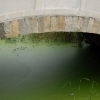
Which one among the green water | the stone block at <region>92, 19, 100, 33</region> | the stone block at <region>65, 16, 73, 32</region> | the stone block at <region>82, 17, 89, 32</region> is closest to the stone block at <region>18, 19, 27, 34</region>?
the stone block at <region>65, 16, 73, 32</region>

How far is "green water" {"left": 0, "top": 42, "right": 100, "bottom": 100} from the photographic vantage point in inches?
179

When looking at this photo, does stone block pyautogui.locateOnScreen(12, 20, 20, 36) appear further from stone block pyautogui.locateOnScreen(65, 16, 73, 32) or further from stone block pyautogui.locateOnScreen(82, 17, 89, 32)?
stone block pyautogui.locateOnScreen(82, 17, 89, 32)

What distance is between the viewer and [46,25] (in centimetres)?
326

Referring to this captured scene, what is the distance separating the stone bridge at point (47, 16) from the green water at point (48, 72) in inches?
58.8

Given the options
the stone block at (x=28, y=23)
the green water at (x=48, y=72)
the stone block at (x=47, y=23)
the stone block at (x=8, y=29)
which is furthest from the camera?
the green water at (x=48, y=72)

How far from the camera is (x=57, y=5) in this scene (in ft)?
10.8

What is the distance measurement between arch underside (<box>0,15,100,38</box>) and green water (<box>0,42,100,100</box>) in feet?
4.76

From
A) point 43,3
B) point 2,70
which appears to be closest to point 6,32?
point 43,3

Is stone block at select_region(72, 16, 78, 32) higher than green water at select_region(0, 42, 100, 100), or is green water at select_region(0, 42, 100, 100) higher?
stone block at select_region(72, 16, 78, 32)

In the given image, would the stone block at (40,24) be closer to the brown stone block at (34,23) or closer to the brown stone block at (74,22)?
the brown stone block at (34,23)

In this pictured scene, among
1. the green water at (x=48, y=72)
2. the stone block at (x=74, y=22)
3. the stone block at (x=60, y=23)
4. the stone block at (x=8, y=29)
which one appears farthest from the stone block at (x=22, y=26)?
the green water at (x=48, y=72)

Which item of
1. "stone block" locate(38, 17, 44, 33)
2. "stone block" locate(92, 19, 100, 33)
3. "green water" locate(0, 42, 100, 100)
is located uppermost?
"stone block" locate(38, 17, 44, 33)

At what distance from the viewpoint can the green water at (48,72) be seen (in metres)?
4.54

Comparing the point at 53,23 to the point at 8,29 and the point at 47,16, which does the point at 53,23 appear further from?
the point at 8,29
